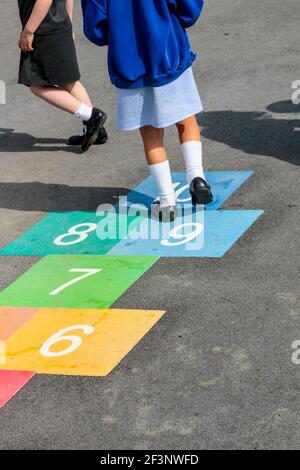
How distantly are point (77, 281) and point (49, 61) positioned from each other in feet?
8.99

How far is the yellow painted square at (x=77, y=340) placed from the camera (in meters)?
5.25

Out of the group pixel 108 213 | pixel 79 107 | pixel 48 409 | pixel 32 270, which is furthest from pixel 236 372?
pixel 79 107

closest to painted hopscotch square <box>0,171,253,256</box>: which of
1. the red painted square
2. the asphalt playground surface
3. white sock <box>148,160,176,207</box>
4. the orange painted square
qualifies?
the asphalt playground surface

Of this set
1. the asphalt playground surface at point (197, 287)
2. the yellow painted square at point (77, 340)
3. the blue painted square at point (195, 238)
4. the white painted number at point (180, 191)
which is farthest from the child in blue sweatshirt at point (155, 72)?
the yellow painted square at point (77, 340)

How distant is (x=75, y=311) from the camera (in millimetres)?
5816

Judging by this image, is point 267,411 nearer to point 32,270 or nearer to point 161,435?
point 161,435

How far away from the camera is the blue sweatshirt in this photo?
651 centimetres

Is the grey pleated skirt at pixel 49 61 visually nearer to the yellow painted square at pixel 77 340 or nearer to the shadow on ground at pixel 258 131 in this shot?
the shadow on ground at pixel 258 131

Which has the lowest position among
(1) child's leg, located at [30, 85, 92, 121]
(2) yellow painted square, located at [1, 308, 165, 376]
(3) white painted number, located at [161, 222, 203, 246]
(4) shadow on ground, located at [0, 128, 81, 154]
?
(4) shadow on ground, located at [0, 128, 81, 154]

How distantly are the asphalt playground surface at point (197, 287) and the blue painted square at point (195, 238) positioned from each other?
89mm

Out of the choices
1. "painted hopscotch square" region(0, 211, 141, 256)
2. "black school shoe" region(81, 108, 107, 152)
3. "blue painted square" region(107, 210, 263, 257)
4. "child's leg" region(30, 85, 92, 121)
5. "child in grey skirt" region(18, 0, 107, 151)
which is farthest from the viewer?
"child's leg" region(30, 85, 92, 121)

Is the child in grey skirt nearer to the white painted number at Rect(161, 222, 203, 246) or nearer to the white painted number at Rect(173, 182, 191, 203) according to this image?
the white painted number at Rect(173, 182, 191, 203)

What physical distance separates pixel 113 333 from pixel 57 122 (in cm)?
422

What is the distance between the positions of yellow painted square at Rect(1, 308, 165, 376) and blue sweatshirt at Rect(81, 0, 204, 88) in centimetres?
167
